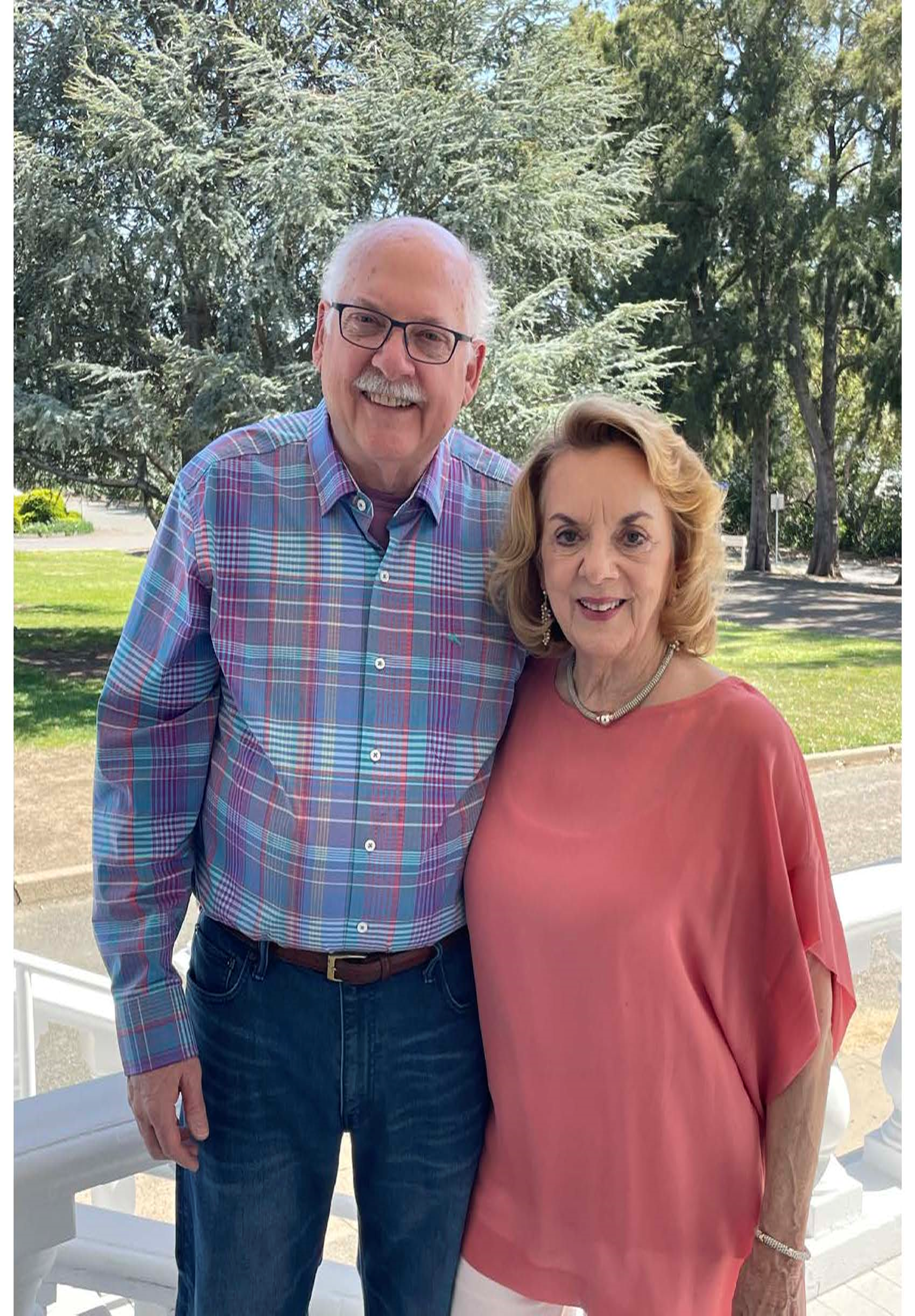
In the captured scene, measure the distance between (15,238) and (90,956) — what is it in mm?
6262

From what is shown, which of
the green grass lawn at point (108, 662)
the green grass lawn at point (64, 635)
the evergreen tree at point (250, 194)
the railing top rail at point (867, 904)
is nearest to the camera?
the railing top rail at point (867, 904)

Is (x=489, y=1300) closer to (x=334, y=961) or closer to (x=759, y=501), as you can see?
(x=334, y=961)

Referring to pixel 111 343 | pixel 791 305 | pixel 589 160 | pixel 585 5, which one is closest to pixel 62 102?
pixel 111 343

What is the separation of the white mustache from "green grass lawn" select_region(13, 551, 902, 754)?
288 inches

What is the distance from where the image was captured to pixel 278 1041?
3.74 feet

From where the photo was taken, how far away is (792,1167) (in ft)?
3.63

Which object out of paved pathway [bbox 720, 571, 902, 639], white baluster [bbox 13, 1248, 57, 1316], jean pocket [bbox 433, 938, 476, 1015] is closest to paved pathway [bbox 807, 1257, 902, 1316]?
jean pocket [bbox 433, 938, 476, 1015]

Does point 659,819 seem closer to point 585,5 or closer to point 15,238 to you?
point 15,238

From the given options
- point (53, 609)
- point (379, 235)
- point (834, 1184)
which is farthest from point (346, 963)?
point (53, 609)

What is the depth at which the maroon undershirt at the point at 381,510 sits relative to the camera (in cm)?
120

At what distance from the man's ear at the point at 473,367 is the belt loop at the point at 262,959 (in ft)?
2.00

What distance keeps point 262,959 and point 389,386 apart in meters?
0.60

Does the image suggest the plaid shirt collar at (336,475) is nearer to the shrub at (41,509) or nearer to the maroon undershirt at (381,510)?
the maroon undershirt at (381,510)

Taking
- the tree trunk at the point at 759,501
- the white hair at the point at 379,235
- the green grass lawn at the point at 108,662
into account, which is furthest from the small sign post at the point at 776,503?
the white hair at the point at 379,235
